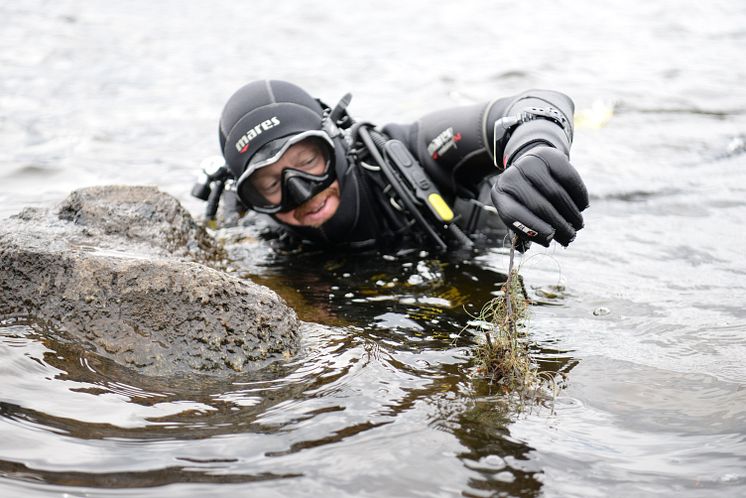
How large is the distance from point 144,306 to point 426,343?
1.18 metres

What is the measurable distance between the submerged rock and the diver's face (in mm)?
1097

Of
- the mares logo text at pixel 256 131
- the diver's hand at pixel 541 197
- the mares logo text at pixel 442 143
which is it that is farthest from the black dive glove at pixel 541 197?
the mares logo text at pixel 256 131

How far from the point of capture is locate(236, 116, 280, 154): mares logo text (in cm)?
445

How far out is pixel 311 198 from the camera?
15.0ft

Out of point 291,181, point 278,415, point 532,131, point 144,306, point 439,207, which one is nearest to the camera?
point 278,415

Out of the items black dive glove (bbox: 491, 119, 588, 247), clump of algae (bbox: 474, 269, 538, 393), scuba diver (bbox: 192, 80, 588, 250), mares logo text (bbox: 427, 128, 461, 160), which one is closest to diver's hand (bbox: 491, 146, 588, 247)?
black dive glove (bbox: 491, 119, 588, 247)

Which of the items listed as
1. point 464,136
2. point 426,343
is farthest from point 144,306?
point 464,136

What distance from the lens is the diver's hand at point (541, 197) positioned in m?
2.78

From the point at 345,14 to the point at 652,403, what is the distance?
1212cm

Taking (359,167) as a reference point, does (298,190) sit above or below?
below

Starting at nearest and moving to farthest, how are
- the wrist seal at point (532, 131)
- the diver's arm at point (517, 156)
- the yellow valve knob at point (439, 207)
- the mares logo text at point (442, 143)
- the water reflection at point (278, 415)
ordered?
1. the water reflection at point (278, 415)
2. the diver's arm at point (517, 156)
3. the wrist seal at point (532, 131)
4. the yellow valve knob at point (439, 207)
5. the mares logo text at point (442, 143)

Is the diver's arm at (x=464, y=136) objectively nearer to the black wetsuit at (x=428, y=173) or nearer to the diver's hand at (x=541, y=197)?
the black wetsuit at (x=428, y=173)

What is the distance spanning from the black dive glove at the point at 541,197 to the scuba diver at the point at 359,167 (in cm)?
83

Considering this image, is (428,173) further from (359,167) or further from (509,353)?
(509,353)
